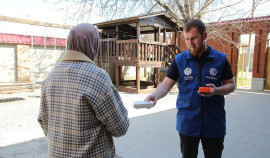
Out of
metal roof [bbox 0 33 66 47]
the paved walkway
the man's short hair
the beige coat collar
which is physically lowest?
the paved walkway

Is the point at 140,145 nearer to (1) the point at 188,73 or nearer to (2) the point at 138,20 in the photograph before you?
(1) the point at 188,73

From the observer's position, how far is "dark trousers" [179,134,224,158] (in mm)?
1921

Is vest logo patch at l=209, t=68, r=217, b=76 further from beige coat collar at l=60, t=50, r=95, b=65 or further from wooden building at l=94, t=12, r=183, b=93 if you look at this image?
wooden building at l=94, t=12, r=183, b=93

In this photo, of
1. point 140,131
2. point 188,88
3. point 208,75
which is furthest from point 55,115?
point 140,131

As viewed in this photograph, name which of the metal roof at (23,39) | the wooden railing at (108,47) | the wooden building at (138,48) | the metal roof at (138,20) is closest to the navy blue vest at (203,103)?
the wooden building at (138,48)

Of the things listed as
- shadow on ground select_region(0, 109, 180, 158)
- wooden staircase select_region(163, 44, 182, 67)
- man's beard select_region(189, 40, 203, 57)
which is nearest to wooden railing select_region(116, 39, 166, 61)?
wooden staircase select_region(163, 44, 182, 67)

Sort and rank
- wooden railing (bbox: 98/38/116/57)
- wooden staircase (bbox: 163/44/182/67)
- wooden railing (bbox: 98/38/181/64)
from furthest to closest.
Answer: wooden staircase (bbox: 163/44/182/67) < wooden railing (bbox: 98/38/116/57) < wooden railing (bbox: 98/38/181/64)

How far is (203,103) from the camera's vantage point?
75.6 inches

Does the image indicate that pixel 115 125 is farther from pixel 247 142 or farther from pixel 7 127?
pixel 7 127

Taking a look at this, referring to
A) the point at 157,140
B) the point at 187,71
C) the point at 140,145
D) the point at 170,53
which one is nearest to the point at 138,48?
the point at 170,53

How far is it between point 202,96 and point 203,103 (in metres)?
0.07

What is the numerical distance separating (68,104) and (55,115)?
161 mm

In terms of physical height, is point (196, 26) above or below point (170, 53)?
below

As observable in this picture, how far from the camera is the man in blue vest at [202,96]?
6.26ft
